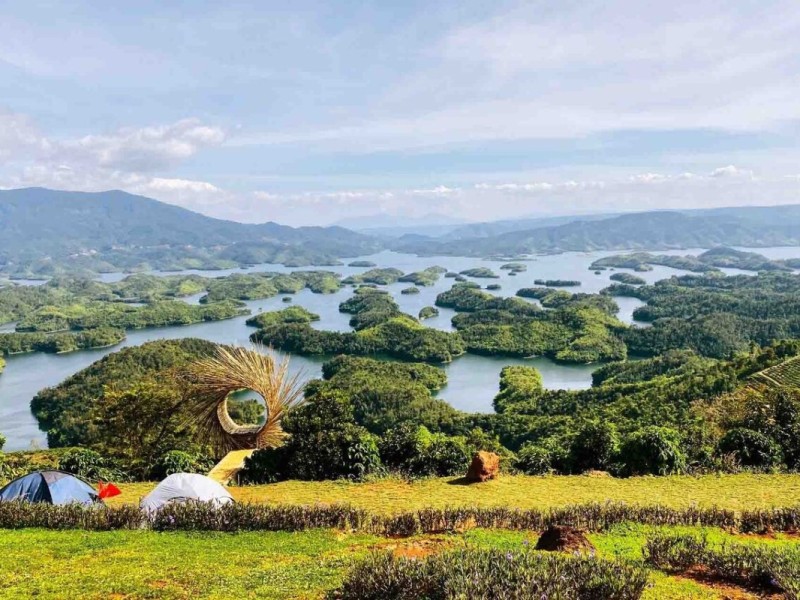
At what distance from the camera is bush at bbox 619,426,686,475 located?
39.2 feet

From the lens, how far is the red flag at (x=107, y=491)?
1062 cm

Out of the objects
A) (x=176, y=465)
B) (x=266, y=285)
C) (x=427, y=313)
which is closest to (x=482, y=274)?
(x=266, y=285)

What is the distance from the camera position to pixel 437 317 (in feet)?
323

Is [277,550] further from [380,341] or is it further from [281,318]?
[281,318]

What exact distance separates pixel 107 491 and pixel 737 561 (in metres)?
10.7

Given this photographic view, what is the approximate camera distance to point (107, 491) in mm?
10727

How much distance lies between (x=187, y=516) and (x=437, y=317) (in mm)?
91346

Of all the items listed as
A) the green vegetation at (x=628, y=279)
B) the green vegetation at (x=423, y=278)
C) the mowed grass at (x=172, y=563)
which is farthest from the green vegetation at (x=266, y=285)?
the mowed grass at (x=172, y=563)

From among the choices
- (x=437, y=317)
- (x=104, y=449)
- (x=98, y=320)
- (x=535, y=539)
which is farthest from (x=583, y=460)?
(x=98, y=320)

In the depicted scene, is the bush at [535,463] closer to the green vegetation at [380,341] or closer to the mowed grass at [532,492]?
the mowed grass at [532,492]

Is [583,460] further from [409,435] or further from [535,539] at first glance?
[535,539]

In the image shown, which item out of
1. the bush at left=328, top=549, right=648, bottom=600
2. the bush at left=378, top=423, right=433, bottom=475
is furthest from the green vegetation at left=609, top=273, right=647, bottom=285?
the bush at left=328, top=549, right=648, bottom=600

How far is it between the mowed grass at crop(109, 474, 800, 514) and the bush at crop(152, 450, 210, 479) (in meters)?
0.63

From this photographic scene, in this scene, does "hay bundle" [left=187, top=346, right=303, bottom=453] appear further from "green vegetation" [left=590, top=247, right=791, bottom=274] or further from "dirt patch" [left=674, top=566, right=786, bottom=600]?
"green vegetation" [left=590, top=247, right=791, bottom=274]
